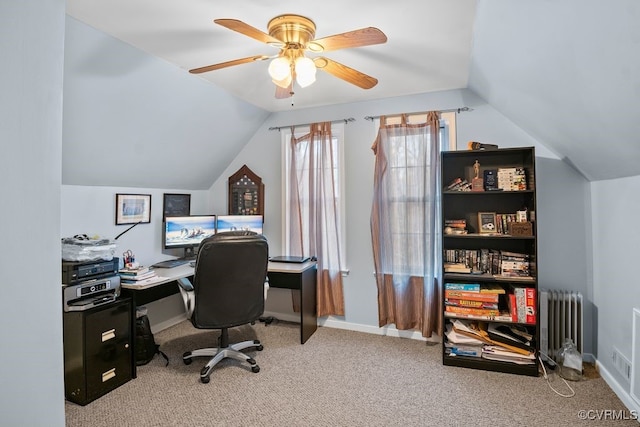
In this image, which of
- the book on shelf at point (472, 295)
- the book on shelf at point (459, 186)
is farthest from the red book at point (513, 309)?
the book on shelf at point (459, 186)

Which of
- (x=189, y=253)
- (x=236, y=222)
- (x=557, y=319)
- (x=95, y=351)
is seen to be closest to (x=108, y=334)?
Result: (x=95, y=351)

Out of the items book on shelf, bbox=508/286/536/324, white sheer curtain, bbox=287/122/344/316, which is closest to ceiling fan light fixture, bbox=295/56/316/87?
white sheer curtain, bbox=287/122/344/316

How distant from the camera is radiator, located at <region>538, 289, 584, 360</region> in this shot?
274cm

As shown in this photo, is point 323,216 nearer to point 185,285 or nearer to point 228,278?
point 228,278

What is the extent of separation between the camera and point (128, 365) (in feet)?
8.34

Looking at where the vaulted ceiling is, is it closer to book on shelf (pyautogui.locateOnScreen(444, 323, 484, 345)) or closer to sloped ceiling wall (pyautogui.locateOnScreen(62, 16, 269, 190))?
sloped ceiling wall (pyautogui.locateOnScreen(62, 16, 269, 190))

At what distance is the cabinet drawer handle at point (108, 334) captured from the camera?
2.37 meters

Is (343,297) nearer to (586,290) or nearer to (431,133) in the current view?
(431,133)

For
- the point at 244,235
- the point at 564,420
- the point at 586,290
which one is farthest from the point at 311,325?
the point at 586,290

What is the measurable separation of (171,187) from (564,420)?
153 inches

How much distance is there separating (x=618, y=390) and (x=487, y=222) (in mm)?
1409

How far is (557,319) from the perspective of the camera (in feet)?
9.14

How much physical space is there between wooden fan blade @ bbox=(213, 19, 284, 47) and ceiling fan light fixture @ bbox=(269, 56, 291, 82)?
107 millimetres

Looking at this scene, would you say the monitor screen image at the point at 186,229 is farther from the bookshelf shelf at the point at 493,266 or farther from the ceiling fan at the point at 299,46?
the bookshelf shelf at the point at 493,266
